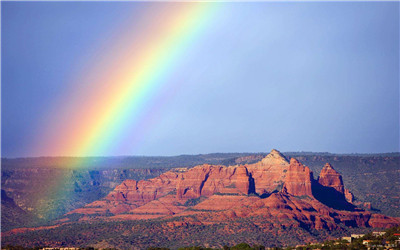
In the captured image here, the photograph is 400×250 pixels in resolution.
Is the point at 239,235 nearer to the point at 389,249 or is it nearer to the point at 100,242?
the point at 100,242

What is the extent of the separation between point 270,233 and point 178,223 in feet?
83.1

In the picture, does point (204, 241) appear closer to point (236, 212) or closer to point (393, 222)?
point (236, 212)

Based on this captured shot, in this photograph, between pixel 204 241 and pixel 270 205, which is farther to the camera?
pixel 270 205

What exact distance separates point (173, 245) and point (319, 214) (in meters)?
43.6

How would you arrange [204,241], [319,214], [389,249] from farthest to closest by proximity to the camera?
[319,214] < [204,241] < [389,249]

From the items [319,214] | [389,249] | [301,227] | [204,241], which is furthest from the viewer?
[319,214]

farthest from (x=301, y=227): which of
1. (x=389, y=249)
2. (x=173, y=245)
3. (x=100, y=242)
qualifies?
(x=389, y=249)

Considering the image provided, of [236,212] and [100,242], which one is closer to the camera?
[100,242]

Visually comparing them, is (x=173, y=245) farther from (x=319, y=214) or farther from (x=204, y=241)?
(x=319, y=214)

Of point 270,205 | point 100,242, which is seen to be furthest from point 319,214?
point 100,242

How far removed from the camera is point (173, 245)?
172 meters

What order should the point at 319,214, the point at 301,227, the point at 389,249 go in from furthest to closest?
the point at 319,214 → the point at 301,227 → the point at 389,249

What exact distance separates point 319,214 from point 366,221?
44.1 ft

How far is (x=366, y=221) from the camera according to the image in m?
200
